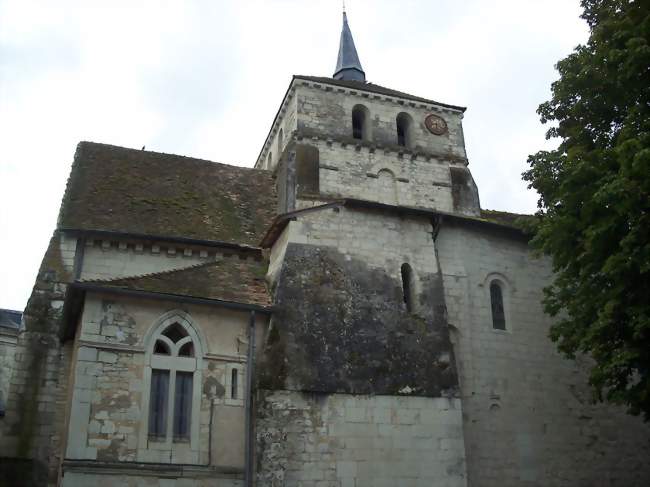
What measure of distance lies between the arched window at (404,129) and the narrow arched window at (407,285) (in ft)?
17.2

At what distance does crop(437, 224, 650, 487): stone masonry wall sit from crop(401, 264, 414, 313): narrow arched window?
1.50 metres

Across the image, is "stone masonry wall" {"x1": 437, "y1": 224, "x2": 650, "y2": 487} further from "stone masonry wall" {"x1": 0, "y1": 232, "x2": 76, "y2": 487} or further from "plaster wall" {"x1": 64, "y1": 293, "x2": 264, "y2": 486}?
"stone masonry wall" {"x1": 0, "y1": 232, "x2": 76, "y2": 487}

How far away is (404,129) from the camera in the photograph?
22594mm

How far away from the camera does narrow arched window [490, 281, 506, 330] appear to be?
19.5m

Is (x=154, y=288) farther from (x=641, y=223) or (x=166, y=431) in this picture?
(x=641, y=223)

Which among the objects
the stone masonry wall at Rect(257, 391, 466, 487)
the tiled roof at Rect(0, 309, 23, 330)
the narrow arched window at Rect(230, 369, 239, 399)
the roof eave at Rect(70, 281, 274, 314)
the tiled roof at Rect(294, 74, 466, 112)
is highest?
the tiled roof at Rect(294, 74, 466, 112)

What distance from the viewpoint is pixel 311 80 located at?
21.7m

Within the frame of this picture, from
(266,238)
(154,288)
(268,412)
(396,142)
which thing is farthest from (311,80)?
(268,412)

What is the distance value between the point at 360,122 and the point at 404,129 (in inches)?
59.0

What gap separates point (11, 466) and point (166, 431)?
3830 millimetres

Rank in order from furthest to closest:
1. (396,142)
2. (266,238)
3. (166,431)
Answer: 1. (396,142)
2. (266,238)
3. (166,431)

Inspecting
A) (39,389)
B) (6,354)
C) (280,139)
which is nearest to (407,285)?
(280,139)

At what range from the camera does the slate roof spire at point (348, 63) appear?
29.2m

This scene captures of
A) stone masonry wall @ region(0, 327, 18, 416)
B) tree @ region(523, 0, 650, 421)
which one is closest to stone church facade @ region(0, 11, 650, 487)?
tree @ region(523, 0, 650, 421)
